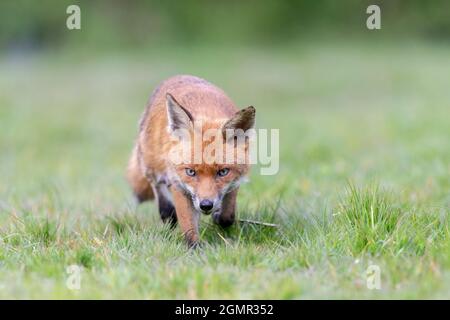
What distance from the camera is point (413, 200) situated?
7512 millimetres

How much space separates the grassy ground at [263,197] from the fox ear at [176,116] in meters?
0.94

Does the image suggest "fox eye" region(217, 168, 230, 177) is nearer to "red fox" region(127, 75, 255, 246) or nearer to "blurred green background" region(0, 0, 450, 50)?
"red fox" region(127, 75, 255, 246)

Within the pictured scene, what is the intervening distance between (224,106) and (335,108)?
11.8 metres

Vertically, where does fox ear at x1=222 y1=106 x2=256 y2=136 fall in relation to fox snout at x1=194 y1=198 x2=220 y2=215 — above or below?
above

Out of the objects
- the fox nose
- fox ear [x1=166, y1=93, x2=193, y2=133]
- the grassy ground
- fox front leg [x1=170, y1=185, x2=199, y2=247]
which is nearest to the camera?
the grassy ground

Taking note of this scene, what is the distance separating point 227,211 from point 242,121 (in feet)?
3.28

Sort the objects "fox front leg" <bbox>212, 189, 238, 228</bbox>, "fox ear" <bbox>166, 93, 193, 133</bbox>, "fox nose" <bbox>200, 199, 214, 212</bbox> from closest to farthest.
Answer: "fox nose" <bbox>200, 199, 214, 212</bbox> < "fox ear" <bbox>166, 93, 193, 133</bbox> < "fox front leg" <bbox>212, 189, 238, 228</bbox>

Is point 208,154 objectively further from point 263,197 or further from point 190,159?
point 263,197

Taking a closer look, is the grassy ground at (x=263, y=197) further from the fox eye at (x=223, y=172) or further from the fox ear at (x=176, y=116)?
the fox ear at (x=176, y=116)

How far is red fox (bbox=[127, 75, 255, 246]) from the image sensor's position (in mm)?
6148

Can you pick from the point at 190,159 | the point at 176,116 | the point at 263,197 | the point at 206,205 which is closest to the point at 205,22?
the point at 263,197

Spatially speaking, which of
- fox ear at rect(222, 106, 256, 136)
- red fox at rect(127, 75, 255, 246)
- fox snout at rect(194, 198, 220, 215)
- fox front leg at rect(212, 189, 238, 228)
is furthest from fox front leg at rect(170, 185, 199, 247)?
fox ear at rect(222, 106, 256, 136)

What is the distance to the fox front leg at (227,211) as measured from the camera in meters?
6.79
